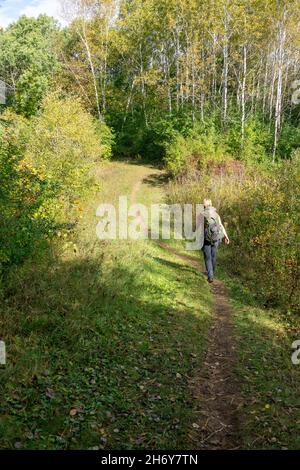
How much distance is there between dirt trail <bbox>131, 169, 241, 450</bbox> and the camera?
511 centimetres

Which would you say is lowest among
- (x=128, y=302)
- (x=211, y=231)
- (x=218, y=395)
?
(x=218, y=395)

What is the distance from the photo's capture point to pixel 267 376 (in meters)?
6.61

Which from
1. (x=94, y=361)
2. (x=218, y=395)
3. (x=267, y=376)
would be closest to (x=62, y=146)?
(x=94, y=361)

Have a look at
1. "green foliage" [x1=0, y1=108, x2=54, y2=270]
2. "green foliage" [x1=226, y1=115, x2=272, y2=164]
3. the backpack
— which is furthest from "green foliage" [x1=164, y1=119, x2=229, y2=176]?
"green foliage" [x1=0, y1=108, x2=54, y2=270]

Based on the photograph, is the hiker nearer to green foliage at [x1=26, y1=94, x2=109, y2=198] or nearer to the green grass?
the green grass

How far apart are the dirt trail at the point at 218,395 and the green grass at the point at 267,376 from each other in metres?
0.13

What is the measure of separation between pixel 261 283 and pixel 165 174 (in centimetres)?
1873

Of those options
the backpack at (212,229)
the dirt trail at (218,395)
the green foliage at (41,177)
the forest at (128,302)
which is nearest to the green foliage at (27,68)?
the green foliage at (41,177)

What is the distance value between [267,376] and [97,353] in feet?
8.96

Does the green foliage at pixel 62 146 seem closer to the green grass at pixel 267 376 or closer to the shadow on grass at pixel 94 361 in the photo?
the shadow on grass at pixel 94 361

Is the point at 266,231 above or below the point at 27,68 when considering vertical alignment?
below

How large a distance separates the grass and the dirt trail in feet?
0.50

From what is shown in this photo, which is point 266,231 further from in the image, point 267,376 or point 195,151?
point 195,151

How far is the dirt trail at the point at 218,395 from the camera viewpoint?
511 centimetres
